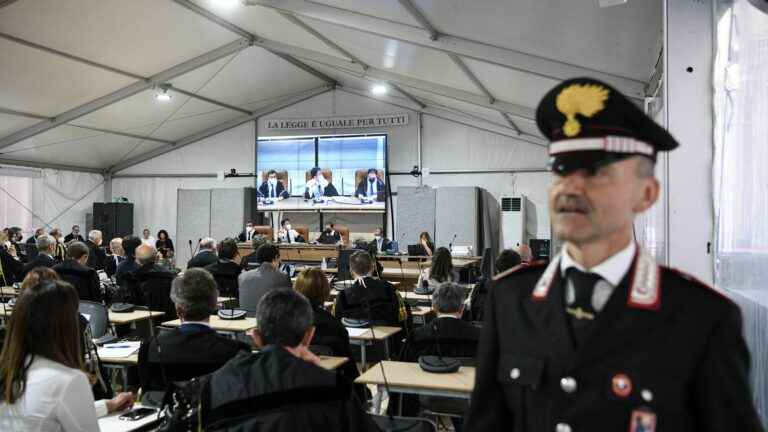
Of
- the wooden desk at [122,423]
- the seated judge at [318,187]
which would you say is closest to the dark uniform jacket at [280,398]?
the wooden desk at [122,423]

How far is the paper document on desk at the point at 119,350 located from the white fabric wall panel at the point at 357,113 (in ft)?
35.6

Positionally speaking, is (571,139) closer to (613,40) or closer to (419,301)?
(613,40)

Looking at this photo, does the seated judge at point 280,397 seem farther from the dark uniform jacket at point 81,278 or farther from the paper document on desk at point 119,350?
the dark uniform jacket at point 81,278

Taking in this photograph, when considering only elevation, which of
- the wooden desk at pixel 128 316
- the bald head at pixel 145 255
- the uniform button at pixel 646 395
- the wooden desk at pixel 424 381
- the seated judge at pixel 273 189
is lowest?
the wooden desk at pixel 128 316

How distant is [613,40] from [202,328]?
12.0ft

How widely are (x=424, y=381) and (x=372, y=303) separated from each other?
1.95 m

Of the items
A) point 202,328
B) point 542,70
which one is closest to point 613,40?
point 542,70

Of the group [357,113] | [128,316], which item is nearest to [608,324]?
[128,316]

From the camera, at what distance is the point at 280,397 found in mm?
1799

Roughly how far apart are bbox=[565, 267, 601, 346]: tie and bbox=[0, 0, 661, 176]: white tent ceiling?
3271 millimetres

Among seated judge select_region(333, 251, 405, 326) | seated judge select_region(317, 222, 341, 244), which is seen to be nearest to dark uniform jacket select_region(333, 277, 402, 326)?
seated judge select_region(333, 251, 405, 326)

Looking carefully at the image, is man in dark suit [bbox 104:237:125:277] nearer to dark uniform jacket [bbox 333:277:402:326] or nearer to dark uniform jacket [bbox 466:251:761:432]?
dark uniform jacket [bbox 333:277:402:326]

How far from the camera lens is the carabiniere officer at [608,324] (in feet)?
3.29

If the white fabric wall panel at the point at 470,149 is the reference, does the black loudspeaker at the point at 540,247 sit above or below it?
below
